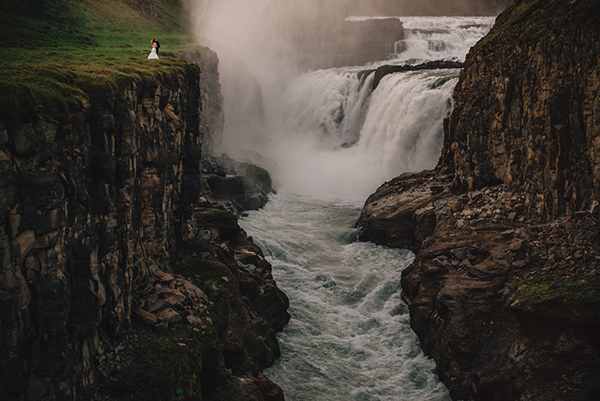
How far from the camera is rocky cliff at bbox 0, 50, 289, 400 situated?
8961 mm

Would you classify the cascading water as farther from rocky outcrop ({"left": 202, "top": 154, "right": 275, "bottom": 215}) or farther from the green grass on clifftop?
the green grass on clifftop

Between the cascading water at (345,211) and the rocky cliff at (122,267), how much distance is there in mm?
2497

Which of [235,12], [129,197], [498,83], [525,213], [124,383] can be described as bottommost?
[124,383]

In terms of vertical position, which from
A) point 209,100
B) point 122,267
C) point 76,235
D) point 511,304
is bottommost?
point 511,304

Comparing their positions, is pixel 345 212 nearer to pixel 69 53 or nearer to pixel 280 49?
pixel 69 53

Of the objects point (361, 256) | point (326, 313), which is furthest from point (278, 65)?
point (326, 313)

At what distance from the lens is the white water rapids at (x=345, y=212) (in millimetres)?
19562

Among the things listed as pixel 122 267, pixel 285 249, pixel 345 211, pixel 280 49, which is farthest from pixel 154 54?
pixel 280 49

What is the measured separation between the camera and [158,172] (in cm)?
1617

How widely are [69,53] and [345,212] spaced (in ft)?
83.8

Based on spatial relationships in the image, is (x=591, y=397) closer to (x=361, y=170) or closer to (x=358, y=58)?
(x=361, y=170)

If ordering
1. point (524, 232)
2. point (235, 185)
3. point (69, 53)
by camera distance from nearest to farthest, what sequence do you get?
point (524, 232) → point (69, 53) → point (235, 185)

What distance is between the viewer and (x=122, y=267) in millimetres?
13367

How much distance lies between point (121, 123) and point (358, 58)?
79.6 meters
